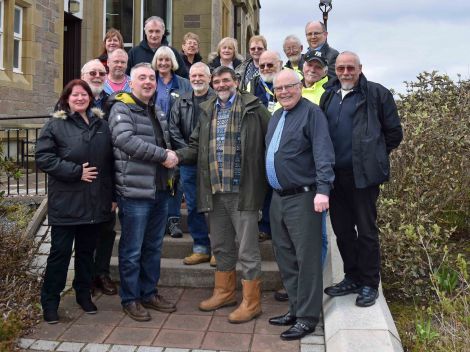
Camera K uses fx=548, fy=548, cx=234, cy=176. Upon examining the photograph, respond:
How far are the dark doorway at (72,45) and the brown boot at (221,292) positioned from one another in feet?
32.6

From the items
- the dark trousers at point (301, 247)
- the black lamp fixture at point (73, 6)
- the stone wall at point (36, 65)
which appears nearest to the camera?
the dark trousers at point (301, 247)

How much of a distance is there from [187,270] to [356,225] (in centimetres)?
193

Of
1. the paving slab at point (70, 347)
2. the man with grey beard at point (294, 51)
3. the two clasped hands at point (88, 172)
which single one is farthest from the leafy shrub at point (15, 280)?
the man with grey beard at point (294, 51)

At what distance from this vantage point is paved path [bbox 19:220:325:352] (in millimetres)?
4145

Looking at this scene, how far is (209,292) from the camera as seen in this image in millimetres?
5406

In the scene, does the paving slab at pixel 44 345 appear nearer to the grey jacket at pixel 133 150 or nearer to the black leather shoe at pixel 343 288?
the grey jacket at pixel 133 150

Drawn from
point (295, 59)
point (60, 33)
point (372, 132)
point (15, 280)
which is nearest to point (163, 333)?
point (15, 280)

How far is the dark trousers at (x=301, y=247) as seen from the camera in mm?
4191

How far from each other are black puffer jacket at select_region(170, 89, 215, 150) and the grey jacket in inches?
24.7

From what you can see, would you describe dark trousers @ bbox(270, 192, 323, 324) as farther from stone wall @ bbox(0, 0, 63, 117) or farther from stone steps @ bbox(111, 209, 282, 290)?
stone wall @ bbox(0, 0, 63, 117)

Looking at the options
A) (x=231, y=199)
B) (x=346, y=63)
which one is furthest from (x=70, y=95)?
(x=346, y=63)

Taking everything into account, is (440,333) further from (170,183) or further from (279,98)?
(170,183)

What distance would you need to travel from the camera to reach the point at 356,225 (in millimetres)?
4375

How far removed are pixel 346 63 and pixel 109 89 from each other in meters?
2.40
